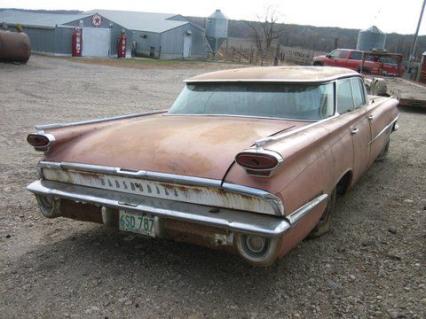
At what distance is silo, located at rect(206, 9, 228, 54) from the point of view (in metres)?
42.3

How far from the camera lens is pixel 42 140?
145 inches

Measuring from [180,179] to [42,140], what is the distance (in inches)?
51.9

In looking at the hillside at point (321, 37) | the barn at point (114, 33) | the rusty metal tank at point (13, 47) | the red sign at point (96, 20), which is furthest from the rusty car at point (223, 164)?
the hillside at point (321, 37)

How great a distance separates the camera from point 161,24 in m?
37.6

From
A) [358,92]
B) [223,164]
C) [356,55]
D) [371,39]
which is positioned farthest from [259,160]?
[371,39]

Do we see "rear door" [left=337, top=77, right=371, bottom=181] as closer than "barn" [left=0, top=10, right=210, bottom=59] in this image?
Yes

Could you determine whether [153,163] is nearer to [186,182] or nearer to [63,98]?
[186,182]

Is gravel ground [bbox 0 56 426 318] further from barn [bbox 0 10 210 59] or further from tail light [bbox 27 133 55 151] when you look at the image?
barn [bbox 0 10 210 59]

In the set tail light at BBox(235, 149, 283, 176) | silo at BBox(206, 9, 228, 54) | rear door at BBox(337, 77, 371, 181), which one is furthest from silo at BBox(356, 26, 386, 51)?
tail light at BBox(235, 149, 283, 176)

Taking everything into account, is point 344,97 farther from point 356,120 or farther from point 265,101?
point 265,101

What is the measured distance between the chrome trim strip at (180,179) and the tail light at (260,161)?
4.4 inches

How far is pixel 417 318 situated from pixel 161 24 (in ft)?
121

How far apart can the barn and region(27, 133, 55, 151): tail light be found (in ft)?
91.2

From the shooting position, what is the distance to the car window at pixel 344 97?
452cm
